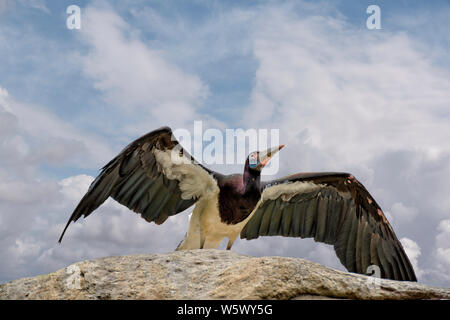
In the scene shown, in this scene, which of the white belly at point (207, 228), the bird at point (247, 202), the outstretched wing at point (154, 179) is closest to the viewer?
the outstretched wing at point (154, 179)

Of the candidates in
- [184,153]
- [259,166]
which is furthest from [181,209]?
[259,166]

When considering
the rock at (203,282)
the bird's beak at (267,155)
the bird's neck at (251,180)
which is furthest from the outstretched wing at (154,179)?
the rock at (203,282)

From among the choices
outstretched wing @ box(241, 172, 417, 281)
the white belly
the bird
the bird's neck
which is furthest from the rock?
outstretched wing @ box(241, 172, 417, 281)

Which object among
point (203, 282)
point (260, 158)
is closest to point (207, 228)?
point (260, 158)

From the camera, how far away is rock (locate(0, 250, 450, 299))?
3.78 m

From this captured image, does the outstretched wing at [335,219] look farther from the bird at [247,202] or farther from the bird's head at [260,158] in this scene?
the bird's head at [260,158]

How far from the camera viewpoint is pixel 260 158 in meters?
6.76

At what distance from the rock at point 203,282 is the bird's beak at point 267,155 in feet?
8.18

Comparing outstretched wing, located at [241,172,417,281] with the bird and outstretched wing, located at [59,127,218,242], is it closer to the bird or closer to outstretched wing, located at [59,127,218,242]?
the bird

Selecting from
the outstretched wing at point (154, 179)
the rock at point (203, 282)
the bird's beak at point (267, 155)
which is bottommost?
the rock at point (203, 282)

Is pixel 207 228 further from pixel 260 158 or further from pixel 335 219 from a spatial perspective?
pixel 335 219

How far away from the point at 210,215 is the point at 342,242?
102 inches

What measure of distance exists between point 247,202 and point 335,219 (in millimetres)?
2029

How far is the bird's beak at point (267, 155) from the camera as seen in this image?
22.1 feet
